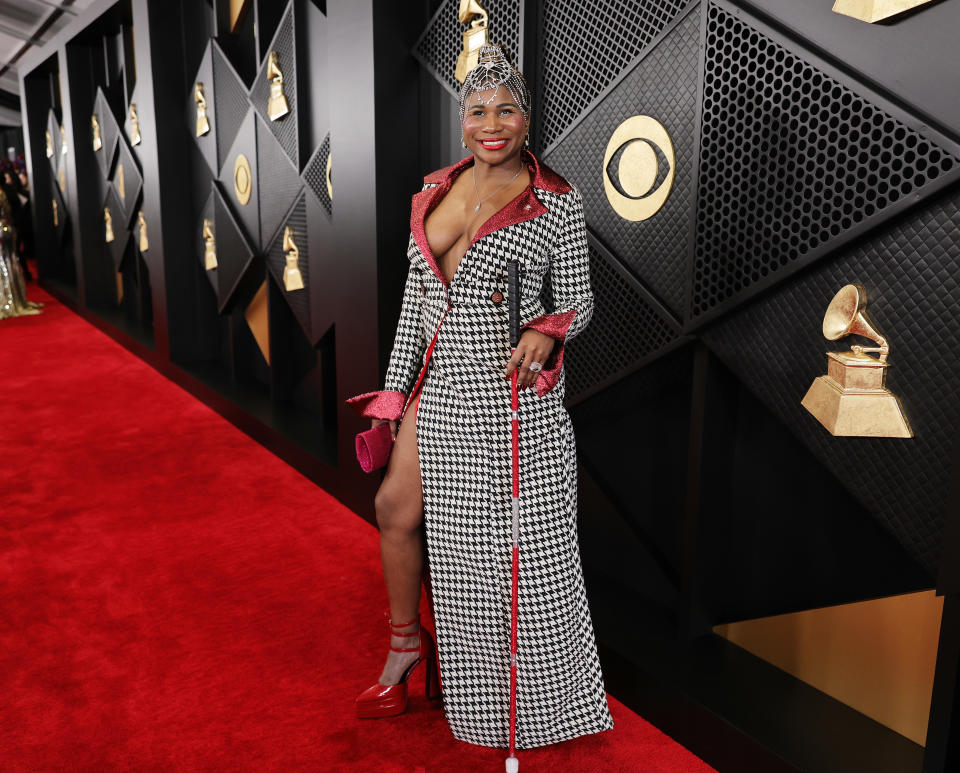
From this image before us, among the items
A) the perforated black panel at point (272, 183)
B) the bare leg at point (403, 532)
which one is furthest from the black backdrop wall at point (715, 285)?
the bare leg at point (403, 532)

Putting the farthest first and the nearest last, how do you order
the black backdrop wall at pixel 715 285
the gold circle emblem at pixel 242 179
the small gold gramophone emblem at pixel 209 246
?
the small gold gramophone emblem at pixel 209 246 → the gold circle emblem at pixel 242 179 → the black backdrop wall at pixel 715 285

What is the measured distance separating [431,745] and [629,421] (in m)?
1.12

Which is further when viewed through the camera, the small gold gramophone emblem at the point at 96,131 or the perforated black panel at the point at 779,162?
the small gold gramophone emblem at the point at 96,131

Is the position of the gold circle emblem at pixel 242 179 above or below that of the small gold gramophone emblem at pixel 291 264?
above

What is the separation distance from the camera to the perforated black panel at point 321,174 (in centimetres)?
375

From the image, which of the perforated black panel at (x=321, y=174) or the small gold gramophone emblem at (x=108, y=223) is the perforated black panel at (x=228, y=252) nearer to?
the perforated black panel at (x=321, y=174)

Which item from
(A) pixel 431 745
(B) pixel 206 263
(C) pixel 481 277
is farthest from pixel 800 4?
(B) pixel 206 263

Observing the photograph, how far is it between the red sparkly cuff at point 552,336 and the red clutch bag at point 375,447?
0.45 m

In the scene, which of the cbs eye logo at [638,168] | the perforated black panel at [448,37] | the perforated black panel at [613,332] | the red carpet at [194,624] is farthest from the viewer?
the perforated black panel at [448,37]

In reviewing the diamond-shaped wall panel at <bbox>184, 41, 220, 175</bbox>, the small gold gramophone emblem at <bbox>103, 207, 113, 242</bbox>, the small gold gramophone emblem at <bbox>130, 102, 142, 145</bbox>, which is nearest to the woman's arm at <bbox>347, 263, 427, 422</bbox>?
the diamond-shaped wall panel at <bbox>184, 41, 220, 175</bbox>

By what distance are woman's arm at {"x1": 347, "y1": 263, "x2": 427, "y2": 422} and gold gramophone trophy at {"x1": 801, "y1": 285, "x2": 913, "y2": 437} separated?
93 centimetres

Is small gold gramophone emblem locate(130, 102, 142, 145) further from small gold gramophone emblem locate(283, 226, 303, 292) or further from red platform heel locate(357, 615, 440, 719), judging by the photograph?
red platform heel locate(357, 615, 440, 719)

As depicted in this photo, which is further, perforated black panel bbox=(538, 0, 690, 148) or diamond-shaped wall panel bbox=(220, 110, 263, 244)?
diamond-shaped wall panel bbox=(220, 110, 263, 244)

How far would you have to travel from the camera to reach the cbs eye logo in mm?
2197
